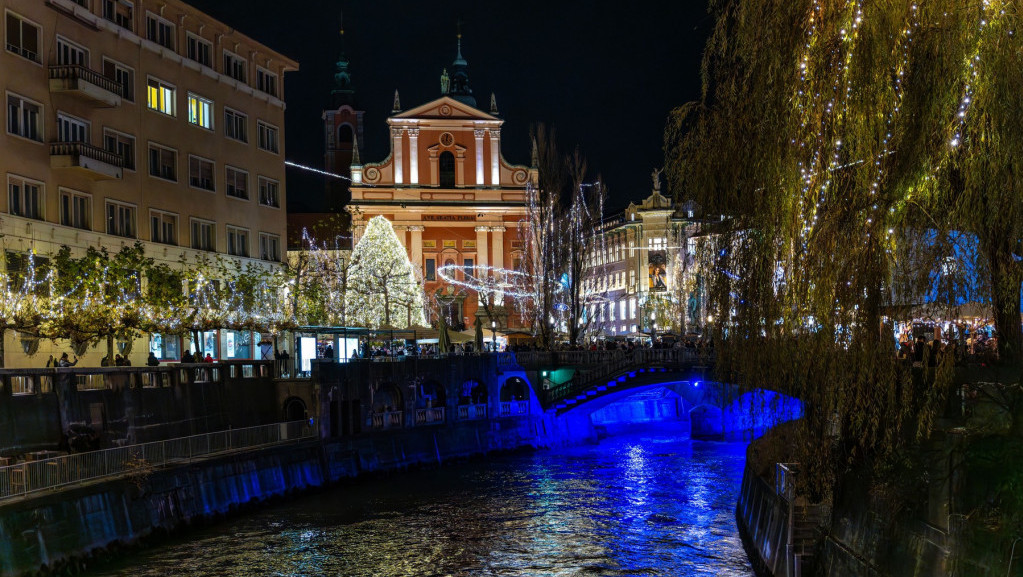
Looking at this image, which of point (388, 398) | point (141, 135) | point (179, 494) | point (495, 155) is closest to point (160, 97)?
point (141, 135)

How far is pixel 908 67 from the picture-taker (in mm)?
16500

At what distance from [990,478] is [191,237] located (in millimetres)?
48451

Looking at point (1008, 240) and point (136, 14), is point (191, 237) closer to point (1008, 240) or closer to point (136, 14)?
point (136, 14)

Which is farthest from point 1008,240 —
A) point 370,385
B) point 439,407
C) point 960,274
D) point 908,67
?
point 439,407

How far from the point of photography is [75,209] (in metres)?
49.7

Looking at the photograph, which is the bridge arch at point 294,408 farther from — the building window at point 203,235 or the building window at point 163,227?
the building window at point 203,235

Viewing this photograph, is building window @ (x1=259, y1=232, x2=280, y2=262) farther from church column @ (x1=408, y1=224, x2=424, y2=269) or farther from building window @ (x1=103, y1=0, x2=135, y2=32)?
church column @ (x1=408, y1=224, x2=424, y2=269)

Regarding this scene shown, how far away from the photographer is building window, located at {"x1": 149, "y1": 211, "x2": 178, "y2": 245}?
5541 cm

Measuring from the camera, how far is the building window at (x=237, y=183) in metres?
62.2

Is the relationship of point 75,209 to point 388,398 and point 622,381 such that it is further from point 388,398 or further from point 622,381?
point 622,381

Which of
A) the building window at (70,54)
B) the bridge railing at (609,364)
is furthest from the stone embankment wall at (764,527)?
the building window at (70,54)

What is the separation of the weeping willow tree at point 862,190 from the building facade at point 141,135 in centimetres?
3317

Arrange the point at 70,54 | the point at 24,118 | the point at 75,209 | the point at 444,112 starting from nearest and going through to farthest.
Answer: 1. the point at 24,118
2. the point at 70,54
3. the point at 75,209
4. the point at 444,112

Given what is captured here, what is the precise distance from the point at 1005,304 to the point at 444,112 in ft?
278
